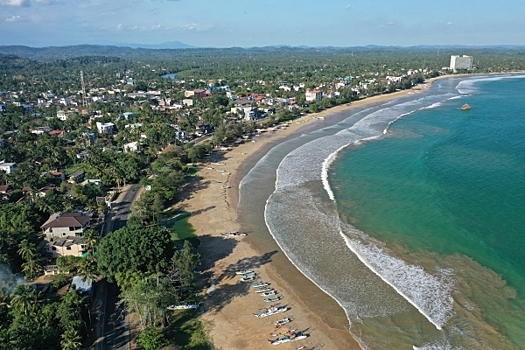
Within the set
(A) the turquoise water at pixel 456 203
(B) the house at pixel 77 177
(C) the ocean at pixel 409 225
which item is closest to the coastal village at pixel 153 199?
(B) the house at pixel 77 177

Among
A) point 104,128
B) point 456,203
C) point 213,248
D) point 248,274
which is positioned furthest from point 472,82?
point 248,274

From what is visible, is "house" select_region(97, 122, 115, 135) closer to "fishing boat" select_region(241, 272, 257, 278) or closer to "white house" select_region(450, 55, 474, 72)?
"fishing boat" select_region(241, 272, 257, 278)

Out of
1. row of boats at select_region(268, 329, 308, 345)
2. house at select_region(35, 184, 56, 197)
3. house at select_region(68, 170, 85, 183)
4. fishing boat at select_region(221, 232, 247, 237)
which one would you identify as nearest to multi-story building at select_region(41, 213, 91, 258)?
house at select_region(35, 184, 56, 197)

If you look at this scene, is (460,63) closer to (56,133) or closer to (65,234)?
(56,133)

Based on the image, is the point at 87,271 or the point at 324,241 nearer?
the point at 87,271

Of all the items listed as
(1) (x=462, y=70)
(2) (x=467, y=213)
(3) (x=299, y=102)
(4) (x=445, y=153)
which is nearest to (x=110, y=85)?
(3) (x=299, y=102)

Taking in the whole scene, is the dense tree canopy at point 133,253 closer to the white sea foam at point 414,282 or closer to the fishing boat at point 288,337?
the fishing boat at point 288,337
